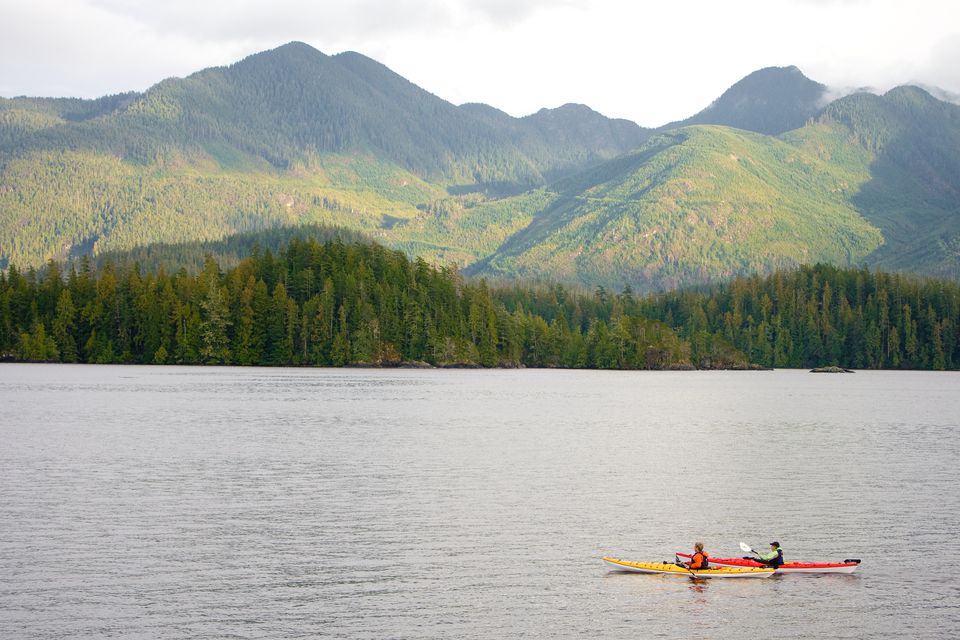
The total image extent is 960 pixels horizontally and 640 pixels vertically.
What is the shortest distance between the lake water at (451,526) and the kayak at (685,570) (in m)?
0.50

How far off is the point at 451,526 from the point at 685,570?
1535cm

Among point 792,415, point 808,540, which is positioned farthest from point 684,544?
point 792,415

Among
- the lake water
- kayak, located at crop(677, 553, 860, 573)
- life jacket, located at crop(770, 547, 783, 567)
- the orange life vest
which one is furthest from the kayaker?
the orange life vest

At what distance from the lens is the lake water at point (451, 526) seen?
43.0 m

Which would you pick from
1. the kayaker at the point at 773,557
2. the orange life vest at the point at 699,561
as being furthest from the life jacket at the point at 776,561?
the orange life vest at the point at 699,561

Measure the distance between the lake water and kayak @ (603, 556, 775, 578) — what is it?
0.50 m

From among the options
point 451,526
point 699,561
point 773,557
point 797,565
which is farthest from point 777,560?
point 451,526

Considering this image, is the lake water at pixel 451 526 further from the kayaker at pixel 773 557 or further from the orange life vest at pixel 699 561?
the kayaker at pixel 773 557

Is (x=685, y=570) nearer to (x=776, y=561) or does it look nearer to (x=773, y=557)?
(x=773, y=557)

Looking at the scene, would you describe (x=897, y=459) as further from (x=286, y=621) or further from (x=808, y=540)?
(x=286, y=621)

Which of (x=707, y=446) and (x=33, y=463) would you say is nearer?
(x=33, y=463)

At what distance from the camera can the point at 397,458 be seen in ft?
292

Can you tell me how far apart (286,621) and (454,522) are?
Answer: 20.5 m

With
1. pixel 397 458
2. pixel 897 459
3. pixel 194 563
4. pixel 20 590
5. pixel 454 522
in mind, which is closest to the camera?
pixel 20 590
